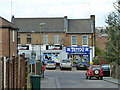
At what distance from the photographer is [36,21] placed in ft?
191

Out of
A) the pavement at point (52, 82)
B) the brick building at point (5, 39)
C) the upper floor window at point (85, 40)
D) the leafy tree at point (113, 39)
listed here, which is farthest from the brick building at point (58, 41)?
the pavement at point (52, 82)

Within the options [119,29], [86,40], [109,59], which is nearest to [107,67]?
[109,59]

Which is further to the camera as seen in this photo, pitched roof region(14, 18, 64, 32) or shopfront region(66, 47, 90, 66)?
pitched roof region(14, 18, 64, 32)

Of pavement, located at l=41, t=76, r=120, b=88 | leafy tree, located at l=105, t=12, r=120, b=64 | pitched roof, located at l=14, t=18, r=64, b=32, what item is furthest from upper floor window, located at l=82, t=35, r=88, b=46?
pavement, located at l=41, t=76, r=120, b=88

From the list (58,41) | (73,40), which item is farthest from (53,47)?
(73,40)

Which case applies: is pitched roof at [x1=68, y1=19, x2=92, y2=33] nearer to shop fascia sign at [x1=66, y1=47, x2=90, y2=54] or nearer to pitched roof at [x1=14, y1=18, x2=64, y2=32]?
pitched roof at [x1=14, y1=18, x2=64, y2=32]

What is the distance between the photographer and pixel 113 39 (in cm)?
3070

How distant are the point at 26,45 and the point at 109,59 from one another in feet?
84.6

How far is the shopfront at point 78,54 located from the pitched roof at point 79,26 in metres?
3.57

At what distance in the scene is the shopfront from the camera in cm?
5462

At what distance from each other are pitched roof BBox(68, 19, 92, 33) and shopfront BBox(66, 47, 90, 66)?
3.57m

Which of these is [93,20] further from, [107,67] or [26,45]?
[107,67]

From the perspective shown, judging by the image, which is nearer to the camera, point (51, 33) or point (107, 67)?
point (107, 67)

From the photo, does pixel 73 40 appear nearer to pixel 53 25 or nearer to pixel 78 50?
pixel 78 50
